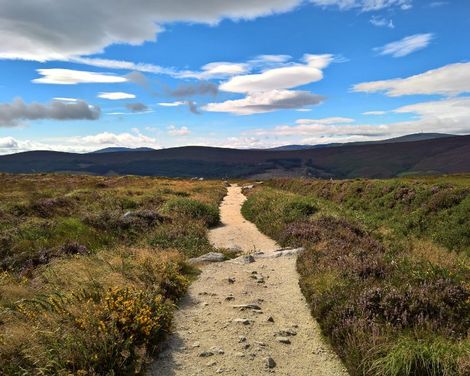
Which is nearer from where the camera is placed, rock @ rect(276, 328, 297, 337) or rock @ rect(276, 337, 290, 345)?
rock @ rect(276, 337, 290, 345)

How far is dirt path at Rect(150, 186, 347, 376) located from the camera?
275 inches

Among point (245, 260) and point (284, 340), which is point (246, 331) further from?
point (245, 260)

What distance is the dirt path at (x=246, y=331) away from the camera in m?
6.98

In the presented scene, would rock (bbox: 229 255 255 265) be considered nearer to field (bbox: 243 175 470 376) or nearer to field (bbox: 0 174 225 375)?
field (bbox: 243 175 470 376)

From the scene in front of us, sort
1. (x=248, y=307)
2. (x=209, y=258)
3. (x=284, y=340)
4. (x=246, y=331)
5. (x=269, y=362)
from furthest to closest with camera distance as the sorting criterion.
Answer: (x=209, y=258) < (x=248, y=307) < (x=246, y=331) < (x=284, y=340) < (x=269, y=362)

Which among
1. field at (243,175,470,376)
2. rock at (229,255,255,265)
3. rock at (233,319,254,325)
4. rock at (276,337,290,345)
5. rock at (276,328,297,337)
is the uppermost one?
field at (243,175,470,376)

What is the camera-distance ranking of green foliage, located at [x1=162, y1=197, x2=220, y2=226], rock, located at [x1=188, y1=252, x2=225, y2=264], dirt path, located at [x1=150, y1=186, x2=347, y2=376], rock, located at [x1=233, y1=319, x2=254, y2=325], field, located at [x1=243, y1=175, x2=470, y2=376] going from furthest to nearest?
green foliage, located at [x1=162, y1=197, x2=220, y2=226] < rock, located at [x1=188, y1=252, x2=225, y2=264] < rock, located at [x1=233, y1=319, x2=254, y2=325] < dirt path, located at [x1=150, y1=186, x2=347, y2=376] < field, located at [x1=243, y1=175, x2=470, y2=376]

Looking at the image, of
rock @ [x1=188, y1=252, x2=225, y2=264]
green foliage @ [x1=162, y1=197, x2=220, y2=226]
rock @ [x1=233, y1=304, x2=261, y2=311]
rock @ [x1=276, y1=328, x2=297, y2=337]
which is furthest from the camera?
green foliage @ [x1=162, y1=197, x2=220, y2=226]

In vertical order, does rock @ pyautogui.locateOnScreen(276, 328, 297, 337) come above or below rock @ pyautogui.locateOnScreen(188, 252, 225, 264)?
above

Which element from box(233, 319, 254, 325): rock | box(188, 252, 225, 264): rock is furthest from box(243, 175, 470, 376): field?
box(188, 252, 225, 264): rock

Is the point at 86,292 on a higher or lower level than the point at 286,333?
higher

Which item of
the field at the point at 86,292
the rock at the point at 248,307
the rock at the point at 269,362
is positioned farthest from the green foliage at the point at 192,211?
the rock at the point at 269,362

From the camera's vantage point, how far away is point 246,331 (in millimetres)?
8375

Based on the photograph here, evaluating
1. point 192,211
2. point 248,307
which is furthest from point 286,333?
point 192,211
